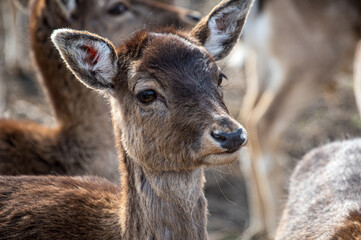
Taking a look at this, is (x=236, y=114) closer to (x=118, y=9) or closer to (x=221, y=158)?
(x=118, y=9)

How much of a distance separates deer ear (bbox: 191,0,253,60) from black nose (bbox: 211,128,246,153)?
0.97 meters

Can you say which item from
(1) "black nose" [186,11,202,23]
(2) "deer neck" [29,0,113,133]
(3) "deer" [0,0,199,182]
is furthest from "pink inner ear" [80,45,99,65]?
(1) "black nose" [186,11,202,23]

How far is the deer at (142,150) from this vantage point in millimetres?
3463

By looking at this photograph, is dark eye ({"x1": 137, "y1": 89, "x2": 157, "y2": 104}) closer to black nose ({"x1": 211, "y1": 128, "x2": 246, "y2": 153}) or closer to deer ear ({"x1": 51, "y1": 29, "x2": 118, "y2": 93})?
deer ear ({"x1": 51, "y1": 29, "x2": 118, "y2": 93})

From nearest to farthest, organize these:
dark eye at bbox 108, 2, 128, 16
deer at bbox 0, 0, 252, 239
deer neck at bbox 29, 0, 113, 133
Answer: deer at bbox 0, 0, 252, 239
deer neck at bbox 29, 0, 113, 133
dark eye at bbox 108, 2, 128, 16

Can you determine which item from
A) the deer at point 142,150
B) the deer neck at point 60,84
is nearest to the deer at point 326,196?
the deer at point 142,150

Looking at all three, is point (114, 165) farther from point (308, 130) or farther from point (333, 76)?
point (308, 130)

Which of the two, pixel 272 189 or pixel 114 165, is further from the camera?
pixel 272 189

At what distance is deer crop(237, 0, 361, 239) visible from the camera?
268 inches

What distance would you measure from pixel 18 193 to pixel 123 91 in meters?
0.84

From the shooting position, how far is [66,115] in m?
5.38

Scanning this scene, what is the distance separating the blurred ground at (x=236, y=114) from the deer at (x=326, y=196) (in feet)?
5.88

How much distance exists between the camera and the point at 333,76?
277 inches

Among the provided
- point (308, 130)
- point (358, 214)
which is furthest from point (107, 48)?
point (308, 130)
